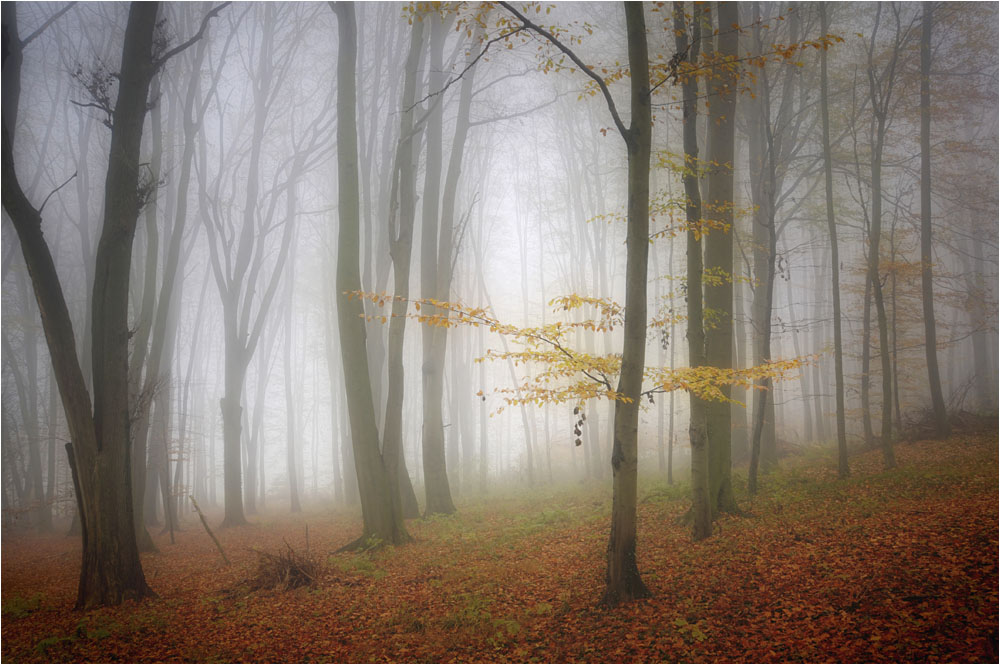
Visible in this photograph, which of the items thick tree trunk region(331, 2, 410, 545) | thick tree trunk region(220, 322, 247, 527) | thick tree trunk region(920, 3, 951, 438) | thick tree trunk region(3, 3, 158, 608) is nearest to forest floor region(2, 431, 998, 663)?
thick tree trunk region(331, 2, 410, 545)

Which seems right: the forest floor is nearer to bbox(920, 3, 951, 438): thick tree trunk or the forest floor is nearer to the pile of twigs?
the pile of twigs

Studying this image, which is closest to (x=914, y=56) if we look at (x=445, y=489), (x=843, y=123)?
(x=843, y=123)

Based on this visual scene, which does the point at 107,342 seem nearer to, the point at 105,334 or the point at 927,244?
the point at 105,334

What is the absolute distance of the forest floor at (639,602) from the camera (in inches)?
183

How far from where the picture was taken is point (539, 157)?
23797 mm

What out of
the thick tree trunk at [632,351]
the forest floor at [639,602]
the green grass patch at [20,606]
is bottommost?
the green grass patch at [20,606]

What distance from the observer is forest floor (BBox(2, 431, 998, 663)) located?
15.2 feet

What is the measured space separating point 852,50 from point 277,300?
2808 cm

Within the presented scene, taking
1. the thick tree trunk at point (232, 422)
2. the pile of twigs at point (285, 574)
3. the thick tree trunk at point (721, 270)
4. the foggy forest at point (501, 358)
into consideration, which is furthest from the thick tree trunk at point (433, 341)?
the thick tree trunk at point (232, 422)

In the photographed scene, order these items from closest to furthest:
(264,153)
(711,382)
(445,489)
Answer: (711,382) < (445,489) < (264,153)

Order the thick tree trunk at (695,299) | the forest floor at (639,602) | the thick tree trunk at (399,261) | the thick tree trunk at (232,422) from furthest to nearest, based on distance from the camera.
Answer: the thick tree trunk at (232,422), the thick tree trunk at (399,261), the thick tree trunk at (695,299), the forest floor at (639,602)

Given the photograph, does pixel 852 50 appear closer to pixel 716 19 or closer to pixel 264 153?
pixel 716 19

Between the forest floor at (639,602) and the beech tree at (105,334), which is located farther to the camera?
the beech tree at (105,334)

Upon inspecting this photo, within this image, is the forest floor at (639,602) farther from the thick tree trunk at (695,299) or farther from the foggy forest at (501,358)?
the thick tree trunk at (695,299)
